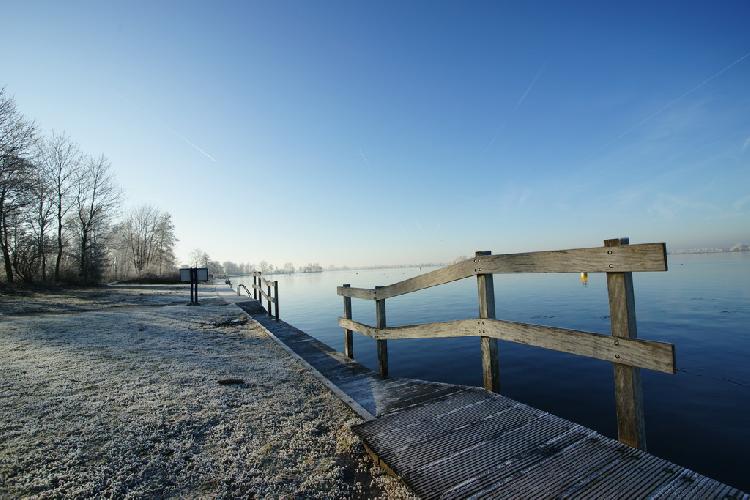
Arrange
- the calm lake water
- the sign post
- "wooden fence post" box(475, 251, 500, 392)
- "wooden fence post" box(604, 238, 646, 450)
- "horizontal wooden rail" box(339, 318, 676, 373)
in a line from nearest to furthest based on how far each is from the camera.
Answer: "horizontal wooden rail" box(339, 318, 676, 373)
"wooden fence post" box(604, 238, 646, 450)
"wooden fence post" box(475, 251, 500, 392)
the calm lake water
the sign post

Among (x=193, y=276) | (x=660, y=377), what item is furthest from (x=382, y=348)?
(x=193, y=276)

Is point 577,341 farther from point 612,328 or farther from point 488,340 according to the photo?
point 488,340

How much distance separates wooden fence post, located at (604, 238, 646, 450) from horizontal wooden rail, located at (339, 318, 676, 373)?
89mm

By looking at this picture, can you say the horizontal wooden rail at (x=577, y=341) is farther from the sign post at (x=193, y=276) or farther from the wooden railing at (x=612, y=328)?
the sign post at (x=193, y=276)

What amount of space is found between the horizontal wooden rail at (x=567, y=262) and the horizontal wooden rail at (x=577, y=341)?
535 millimetres

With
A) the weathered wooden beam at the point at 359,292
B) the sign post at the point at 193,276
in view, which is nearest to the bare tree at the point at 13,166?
the sign post at the point at 193,276

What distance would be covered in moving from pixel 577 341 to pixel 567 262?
69 cm

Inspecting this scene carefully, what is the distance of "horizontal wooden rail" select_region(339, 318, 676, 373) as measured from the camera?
2.32 meters

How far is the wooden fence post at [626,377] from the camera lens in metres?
2.52

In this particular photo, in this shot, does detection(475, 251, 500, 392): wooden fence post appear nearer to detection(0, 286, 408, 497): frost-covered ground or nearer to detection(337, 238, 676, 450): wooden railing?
detection(337, 238, 676, 450): wooden railing

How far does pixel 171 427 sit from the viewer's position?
347cm

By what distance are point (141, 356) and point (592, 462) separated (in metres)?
7.34

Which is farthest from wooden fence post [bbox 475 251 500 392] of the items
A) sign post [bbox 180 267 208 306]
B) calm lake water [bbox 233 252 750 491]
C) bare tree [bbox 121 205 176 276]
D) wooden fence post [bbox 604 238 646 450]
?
bare tree [bbox 121 205 176 276]

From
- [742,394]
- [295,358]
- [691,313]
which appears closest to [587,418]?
[742,394]
